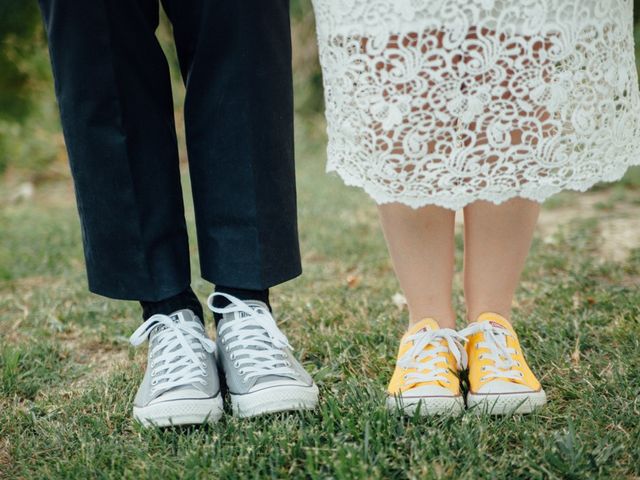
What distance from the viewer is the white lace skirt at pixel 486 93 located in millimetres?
1035

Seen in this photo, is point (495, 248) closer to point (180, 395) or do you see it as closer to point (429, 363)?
point (429, 363)

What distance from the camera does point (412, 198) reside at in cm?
112

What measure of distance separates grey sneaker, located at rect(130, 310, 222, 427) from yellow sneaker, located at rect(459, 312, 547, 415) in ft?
1.52

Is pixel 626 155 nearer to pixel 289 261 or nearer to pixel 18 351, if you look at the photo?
pixel 289 261

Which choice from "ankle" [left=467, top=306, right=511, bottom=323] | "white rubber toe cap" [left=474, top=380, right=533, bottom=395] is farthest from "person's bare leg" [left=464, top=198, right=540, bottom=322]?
"white rubber toe cap" [left=474, top=380, right=533, bottom=395]

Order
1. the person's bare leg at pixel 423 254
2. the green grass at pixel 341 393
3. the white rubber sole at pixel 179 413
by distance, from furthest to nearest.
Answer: the person's bare leg at pixel 423 254, the white rubber sole at pixel 179 413, the green grass at pixel 341 393

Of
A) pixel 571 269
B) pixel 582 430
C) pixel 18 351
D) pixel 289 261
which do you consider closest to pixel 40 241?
pixel 18 351

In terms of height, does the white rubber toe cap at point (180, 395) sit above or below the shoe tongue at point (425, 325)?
below

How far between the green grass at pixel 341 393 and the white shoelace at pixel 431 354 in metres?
0.08

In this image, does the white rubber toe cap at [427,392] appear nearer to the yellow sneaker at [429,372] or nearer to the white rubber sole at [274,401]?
the yellow sneaker at [429,372]

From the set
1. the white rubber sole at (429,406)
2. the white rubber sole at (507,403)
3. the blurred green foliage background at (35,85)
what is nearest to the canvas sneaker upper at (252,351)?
the white rubber sole at (429,406)

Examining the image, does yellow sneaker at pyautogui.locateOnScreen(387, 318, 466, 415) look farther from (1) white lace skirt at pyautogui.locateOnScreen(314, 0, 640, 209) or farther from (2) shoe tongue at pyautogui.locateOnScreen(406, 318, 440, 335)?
(1) white lace skirt at pyautogui.locateOnScreen(314, 0, 640, 209)

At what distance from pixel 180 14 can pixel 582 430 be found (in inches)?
39.1

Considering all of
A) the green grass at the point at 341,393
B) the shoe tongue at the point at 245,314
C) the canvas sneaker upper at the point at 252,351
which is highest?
the shoe tongue at the point at 245,314
